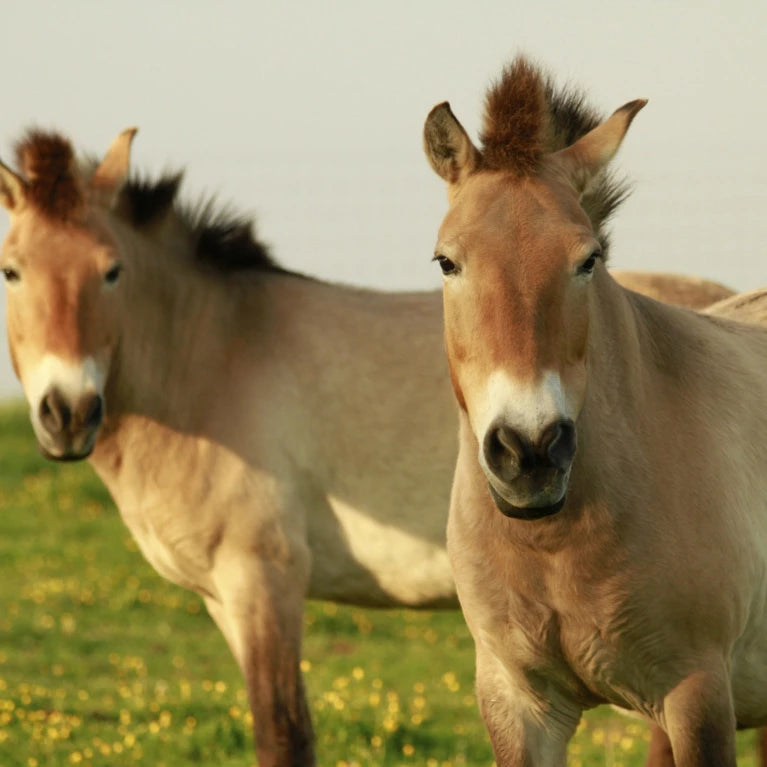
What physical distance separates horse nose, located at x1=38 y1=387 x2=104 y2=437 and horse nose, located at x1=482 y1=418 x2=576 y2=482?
2.79 metres

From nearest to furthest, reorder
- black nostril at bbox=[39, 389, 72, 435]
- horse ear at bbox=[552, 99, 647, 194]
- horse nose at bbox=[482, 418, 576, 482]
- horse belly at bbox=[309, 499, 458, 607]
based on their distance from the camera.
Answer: horse nose at bbox=[482, 418, 576, 482] < horse ear at bbox=[552, 99, 647, 194] < black nostril at bbox=[39, 389, 72, 435] < horse belly at bbox=[309, 499, 458, 607]

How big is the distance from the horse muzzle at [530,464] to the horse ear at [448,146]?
0.93 meters

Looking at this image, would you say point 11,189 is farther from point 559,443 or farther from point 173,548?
point 559,443

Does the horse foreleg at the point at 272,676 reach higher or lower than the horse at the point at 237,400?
lower

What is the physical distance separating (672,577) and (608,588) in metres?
0.18

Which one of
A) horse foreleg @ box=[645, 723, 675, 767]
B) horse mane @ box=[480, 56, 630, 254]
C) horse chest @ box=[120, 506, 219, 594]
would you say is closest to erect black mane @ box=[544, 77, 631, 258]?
horse mane @ box=[480, 56, 630, 254]

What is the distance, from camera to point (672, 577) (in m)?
3.41

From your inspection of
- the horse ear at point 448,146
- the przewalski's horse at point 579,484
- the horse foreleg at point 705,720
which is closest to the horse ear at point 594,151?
the przewalski's horse at point 579,484

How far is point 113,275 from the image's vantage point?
19.1 feet

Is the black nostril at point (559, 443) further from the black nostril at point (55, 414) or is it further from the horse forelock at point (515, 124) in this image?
the black nostril at point (55, 414)

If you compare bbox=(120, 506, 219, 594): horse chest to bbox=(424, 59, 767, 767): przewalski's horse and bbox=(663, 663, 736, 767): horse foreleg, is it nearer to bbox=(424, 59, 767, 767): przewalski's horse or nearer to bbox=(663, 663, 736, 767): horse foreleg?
bbox=(424, 59, 767, 767): przewalski's horse

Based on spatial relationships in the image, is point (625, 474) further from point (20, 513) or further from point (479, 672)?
point (20, 513)

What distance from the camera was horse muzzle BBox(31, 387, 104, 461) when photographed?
5.38 metres

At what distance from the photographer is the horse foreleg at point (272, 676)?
5.56 metres
